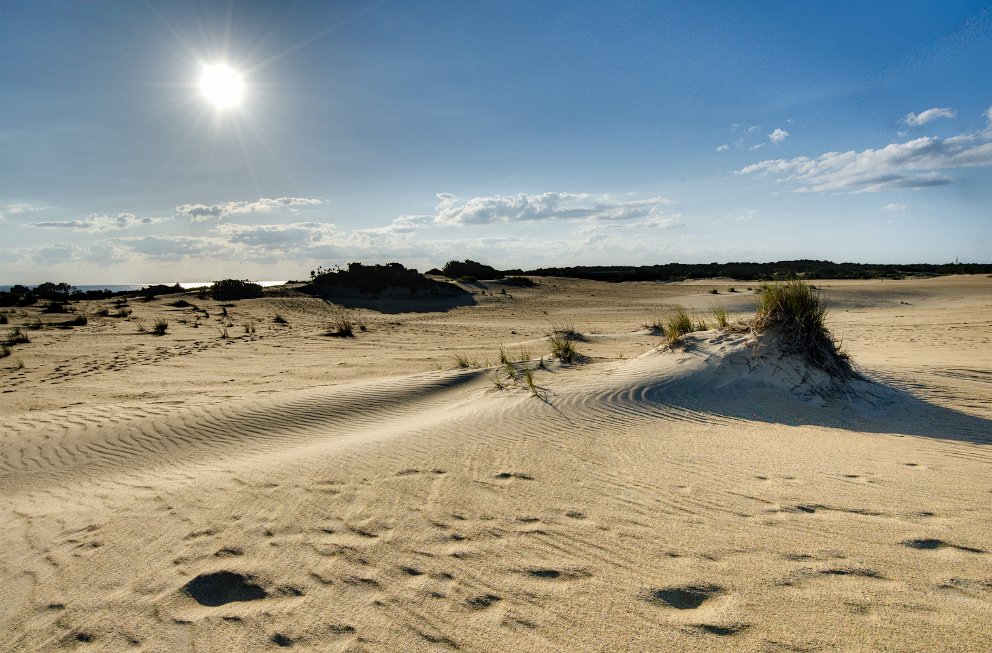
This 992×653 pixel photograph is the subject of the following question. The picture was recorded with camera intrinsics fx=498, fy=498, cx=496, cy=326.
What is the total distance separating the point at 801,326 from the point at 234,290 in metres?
25.5

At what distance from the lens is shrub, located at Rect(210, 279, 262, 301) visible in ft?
81.8

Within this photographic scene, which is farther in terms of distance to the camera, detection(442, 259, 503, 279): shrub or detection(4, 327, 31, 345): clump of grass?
detection(442, 259, 503, 279): shrub

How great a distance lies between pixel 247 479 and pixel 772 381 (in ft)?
20.0

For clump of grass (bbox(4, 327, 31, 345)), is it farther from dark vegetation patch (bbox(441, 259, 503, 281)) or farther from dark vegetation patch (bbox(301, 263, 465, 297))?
dark vegetation patch (bbox(441, 259, 503, 281))

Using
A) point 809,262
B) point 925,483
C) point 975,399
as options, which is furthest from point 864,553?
point 809,262

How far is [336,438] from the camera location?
5602mm

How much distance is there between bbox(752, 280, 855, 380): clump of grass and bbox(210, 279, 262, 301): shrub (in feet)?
78.1

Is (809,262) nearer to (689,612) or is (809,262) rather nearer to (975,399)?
(975,399)

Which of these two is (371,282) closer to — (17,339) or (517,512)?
(17,339)

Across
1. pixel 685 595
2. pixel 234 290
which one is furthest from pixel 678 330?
pixel 234 290

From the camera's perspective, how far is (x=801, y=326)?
22.3 feet

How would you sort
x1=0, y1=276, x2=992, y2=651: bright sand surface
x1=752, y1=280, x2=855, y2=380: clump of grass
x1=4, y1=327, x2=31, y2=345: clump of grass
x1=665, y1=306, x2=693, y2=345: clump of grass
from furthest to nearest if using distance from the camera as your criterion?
1. x1=4, y1=327, x2=31, y2=345: clump of grass
2. x1=665, y1=306, x2=693, y2=345: clump of grass
3. x1=752, y1=280, x2=855, y2=380: clump of grass
4. x1=0, y1=276, x2=992, y2=651: bright sand surface

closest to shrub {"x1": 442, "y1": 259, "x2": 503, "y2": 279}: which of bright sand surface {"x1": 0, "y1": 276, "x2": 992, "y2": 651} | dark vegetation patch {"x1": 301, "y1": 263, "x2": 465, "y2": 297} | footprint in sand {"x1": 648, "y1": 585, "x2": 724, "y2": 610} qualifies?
dark vegetation patch {"x1": 301, "y1": 263, "x2": 465, "y2": 297}

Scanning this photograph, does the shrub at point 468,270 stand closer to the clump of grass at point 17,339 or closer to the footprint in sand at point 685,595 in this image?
the clump of grass at point 17,339
